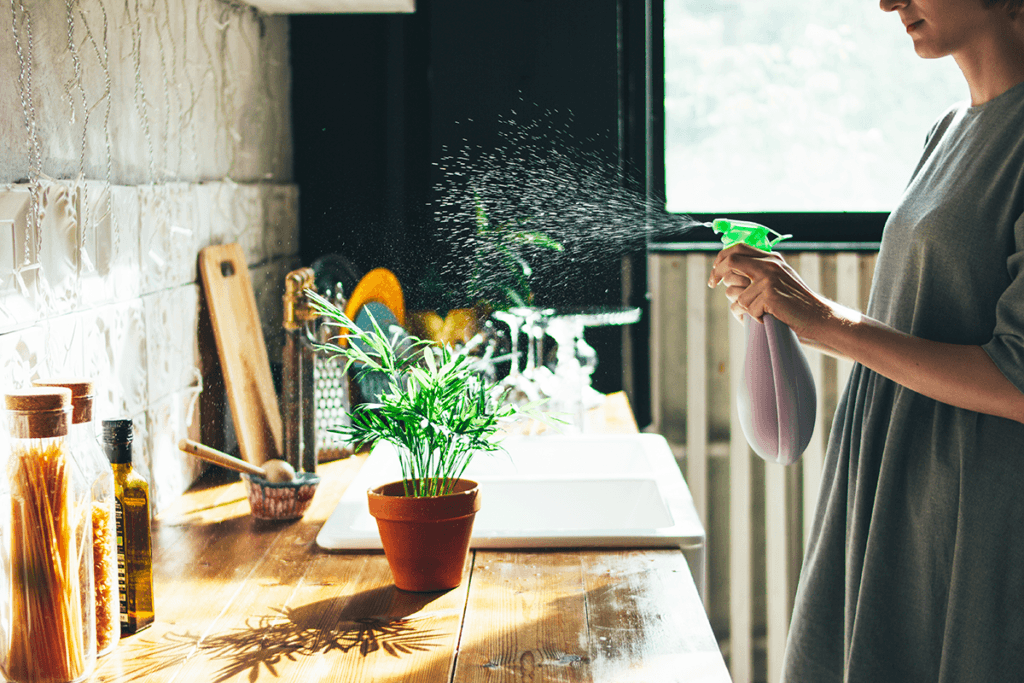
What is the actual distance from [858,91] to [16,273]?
77.0 inches

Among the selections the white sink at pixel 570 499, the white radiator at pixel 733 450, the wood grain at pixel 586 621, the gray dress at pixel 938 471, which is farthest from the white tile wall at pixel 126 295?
the white radiator at pixel 733 450

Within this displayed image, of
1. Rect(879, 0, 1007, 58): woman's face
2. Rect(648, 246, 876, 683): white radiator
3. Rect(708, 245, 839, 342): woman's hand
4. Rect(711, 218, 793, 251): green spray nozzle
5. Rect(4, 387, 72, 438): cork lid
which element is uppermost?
Rect(879, 0, 1007, 58): woman's face

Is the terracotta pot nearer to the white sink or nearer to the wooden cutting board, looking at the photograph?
the white sink

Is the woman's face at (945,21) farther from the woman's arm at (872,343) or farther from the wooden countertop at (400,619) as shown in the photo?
the wooden countertop at (400,619)

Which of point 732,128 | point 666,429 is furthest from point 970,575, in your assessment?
point 732,128

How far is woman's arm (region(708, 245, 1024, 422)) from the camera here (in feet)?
3.17

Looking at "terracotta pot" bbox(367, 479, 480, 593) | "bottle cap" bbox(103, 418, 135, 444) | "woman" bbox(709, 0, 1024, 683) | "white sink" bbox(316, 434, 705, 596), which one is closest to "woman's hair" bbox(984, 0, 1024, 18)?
"woman" bbox(709, 0, 1024, 683)

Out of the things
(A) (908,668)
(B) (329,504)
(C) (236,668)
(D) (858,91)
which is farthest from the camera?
(D) (858,91)

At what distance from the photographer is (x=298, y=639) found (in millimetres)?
829

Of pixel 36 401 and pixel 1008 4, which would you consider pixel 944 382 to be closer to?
pixel 1008 4

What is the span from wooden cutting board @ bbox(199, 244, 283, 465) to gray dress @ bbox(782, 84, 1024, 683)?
82 cm

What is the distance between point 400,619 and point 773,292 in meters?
0.53

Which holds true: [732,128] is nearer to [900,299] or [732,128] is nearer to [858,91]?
[858,91]

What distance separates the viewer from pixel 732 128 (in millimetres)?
2248
